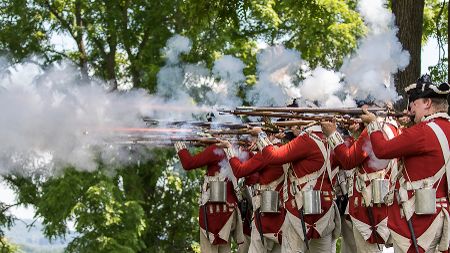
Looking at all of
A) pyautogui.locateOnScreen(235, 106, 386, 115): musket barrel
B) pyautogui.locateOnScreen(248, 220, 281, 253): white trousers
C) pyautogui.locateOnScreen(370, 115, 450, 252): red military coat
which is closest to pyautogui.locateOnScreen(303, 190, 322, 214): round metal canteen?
pyautogui.locateOnScreen(235, 106, 386, 115): musket barrel

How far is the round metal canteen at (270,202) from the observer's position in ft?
31.9

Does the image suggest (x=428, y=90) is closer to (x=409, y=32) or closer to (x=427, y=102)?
(x=427, y=102)

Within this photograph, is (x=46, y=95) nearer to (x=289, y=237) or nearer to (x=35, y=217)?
(x=289, y=237)

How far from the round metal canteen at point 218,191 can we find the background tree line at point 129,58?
26.5ft

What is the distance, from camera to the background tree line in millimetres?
20328

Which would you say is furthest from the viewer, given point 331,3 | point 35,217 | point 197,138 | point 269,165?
point 35,217

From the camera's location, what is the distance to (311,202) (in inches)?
353

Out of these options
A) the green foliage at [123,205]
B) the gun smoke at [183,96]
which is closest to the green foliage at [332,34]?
the green foliage at [123,205]

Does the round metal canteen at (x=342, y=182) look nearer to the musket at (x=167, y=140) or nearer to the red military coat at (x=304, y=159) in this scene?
the red military coat at (x=304, y=159)

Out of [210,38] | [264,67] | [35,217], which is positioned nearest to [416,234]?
[264,67]

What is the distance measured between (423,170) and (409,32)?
4372 mm

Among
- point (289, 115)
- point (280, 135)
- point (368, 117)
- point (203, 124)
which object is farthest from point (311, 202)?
point (203, 124)

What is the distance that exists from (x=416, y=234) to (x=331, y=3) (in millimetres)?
12503

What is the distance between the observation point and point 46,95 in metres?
12.0
